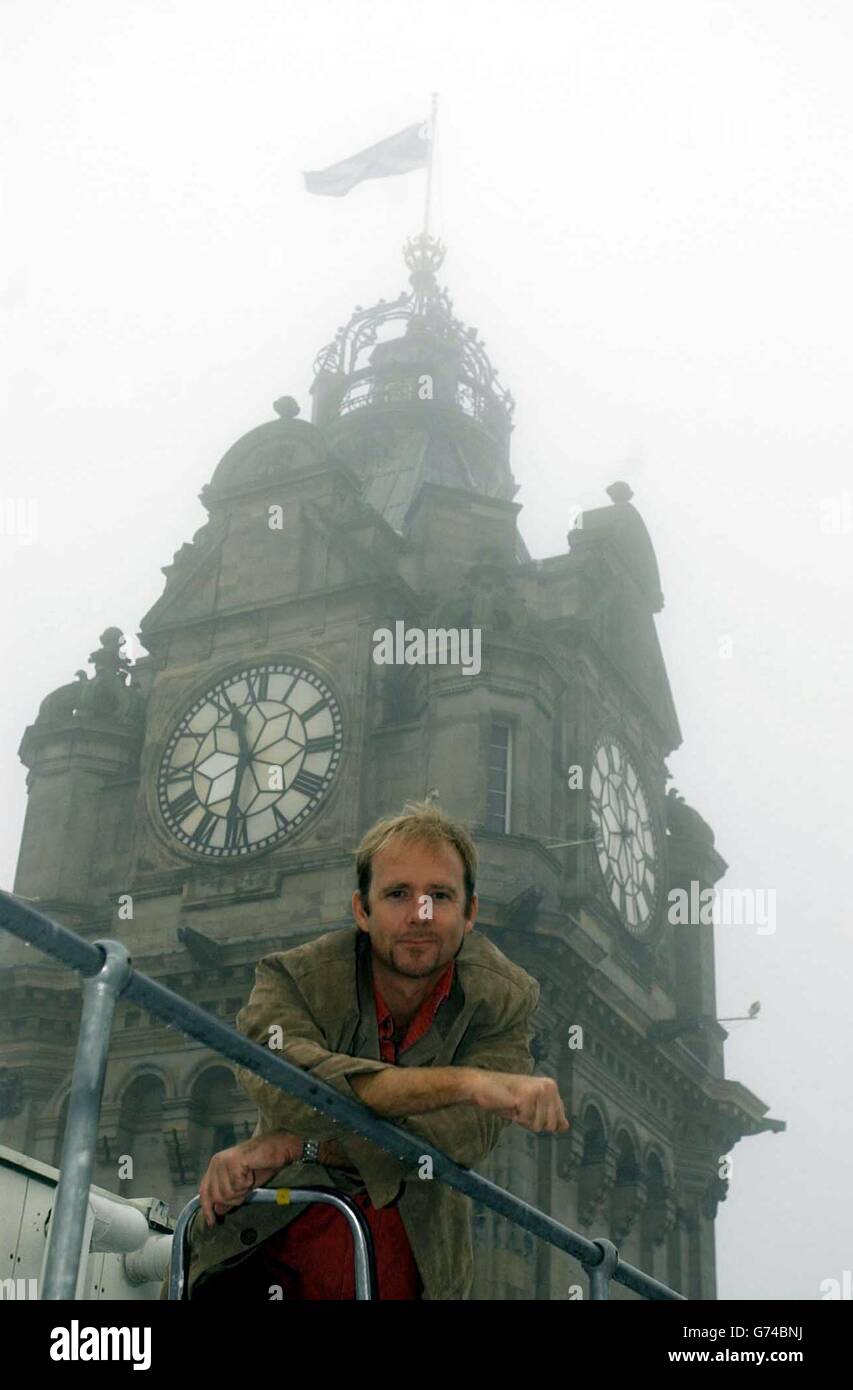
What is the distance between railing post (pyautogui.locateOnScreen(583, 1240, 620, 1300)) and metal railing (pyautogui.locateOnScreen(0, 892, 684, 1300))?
1.12 meters

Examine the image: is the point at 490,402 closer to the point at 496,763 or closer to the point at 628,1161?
the point at 496,763

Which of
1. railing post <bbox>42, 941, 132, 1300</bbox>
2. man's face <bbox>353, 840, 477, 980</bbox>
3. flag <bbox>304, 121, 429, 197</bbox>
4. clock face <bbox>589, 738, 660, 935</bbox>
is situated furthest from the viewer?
flag <bbox>304, 121, 429, 197</bbox>

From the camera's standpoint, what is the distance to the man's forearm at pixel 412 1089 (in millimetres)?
4906

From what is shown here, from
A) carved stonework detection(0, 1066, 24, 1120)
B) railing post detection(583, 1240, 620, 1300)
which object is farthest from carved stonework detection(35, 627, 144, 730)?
railing post detection(583, 1240, 620, 1300)

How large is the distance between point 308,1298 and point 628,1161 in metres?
32.5

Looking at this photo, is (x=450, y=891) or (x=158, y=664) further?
(x=158, y=664)

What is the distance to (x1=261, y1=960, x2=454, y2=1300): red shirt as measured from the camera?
5.05 m

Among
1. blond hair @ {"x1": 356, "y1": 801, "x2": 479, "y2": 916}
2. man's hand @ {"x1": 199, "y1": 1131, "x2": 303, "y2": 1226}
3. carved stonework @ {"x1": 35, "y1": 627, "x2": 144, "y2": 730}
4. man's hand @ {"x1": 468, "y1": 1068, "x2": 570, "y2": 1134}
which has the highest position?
carved stonework @ {"x1": 35, "y1": 627, "x2": 144, "y2": 730}

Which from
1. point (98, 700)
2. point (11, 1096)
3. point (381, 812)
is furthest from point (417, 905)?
point (98, 700)

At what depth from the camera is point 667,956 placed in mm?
41781

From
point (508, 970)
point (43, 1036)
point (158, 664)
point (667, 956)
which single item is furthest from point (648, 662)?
point (508, 970)

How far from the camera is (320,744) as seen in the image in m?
36.4

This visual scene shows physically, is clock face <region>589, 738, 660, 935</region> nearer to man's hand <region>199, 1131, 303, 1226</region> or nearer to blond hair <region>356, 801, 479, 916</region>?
blond hair <region>356, 801, 479, 916</region>

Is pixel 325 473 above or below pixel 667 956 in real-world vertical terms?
above
